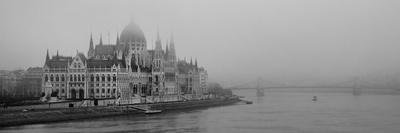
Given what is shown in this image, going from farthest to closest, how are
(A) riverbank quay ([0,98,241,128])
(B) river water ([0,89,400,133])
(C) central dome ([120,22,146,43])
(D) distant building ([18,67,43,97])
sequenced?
1. (D) distant building ([18,67,43,97])
2. (C) central dome ([120,22,146,43])
3. (A) riverbank quay ([0,98,241,128])
4. (B) river water ([0,89,400,133])

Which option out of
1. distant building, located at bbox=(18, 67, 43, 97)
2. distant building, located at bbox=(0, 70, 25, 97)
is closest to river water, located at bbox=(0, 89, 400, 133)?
distant building, located at bbox=(18, 67, 43, 97)

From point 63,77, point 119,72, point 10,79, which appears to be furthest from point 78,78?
point 10,79

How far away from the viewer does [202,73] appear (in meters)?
99.5

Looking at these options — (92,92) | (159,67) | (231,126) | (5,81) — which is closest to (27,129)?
(231,126)

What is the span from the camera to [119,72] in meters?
62.7

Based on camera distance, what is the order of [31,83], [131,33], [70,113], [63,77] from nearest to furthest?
[70,113] → [63,77] → [131,33] → [31,83]

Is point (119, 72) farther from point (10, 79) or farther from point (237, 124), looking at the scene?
point (10, 79)

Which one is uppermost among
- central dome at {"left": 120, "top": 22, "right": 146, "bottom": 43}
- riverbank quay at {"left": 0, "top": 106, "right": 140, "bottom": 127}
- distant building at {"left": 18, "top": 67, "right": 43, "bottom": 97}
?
central dome at {"left": 120, "top": 22, "right": 146, "bottom": 43}

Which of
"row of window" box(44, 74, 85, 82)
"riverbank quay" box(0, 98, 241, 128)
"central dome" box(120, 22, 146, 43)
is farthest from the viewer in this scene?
"central dome" box(120, 22, 146, 43)

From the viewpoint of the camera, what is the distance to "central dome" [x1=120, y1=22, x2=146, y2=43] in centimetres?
7400

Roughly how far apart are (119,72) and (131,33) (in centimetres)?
1277

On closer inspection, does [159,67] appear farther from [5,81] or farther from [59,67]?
[5,81]

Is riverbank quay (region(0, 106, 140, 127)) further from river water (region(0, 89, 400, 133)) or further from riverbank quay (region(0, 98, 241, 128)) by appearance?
river water (region(0, 89, 400, 133))

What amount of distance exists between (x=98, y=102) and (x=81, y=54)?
1167cm
